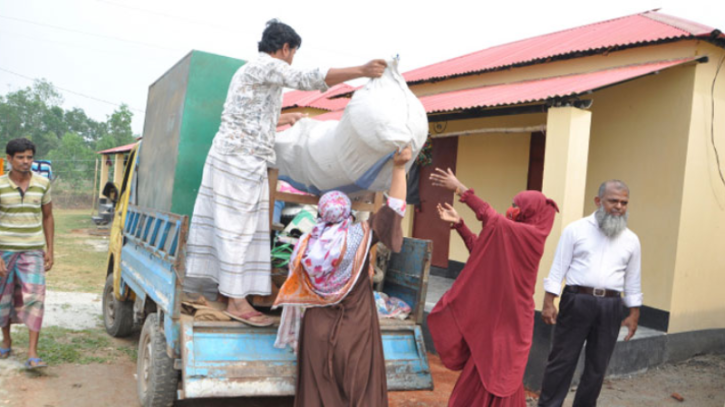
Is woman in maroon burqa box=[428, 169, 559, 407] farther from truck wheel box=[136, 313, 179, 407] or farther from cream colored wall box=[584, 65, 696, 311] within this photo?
cream colored wall box=[584, 65, 696, 311]

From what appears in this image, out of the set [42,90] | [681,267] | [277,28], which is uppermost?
[42,90]

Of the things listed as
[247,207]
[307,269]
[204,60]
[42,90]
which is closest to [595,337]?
[307,269]

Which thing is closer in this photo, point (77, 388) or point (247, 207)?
point (247, 207)

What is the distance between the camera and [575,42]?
A: 23.1ft

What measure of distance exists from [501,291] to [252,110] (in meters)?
1.79

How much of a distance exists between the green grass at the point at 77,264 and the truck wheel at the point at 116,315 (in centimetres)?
231

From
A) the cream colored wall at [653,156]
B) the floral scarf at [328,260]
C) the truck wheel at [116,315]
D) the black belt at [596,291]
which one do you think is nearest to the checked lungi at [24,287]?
the truck wheel at [116,315]

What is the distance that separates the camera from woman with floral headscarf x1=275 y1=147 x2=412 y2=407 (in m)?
2.79

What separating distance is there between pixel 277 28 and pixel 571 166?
Result: 286 cm

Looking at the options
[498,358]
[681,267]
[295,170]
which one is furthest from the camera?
[681,267]

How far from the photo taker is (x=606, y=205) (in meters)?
3.59

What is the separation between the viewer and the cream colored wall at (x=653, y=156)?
544 cm

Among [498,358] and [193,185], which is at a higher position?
[193,185]

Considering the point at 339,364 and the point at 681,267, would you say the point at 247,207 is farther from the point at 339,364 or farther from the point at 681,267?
the point at 681,267
